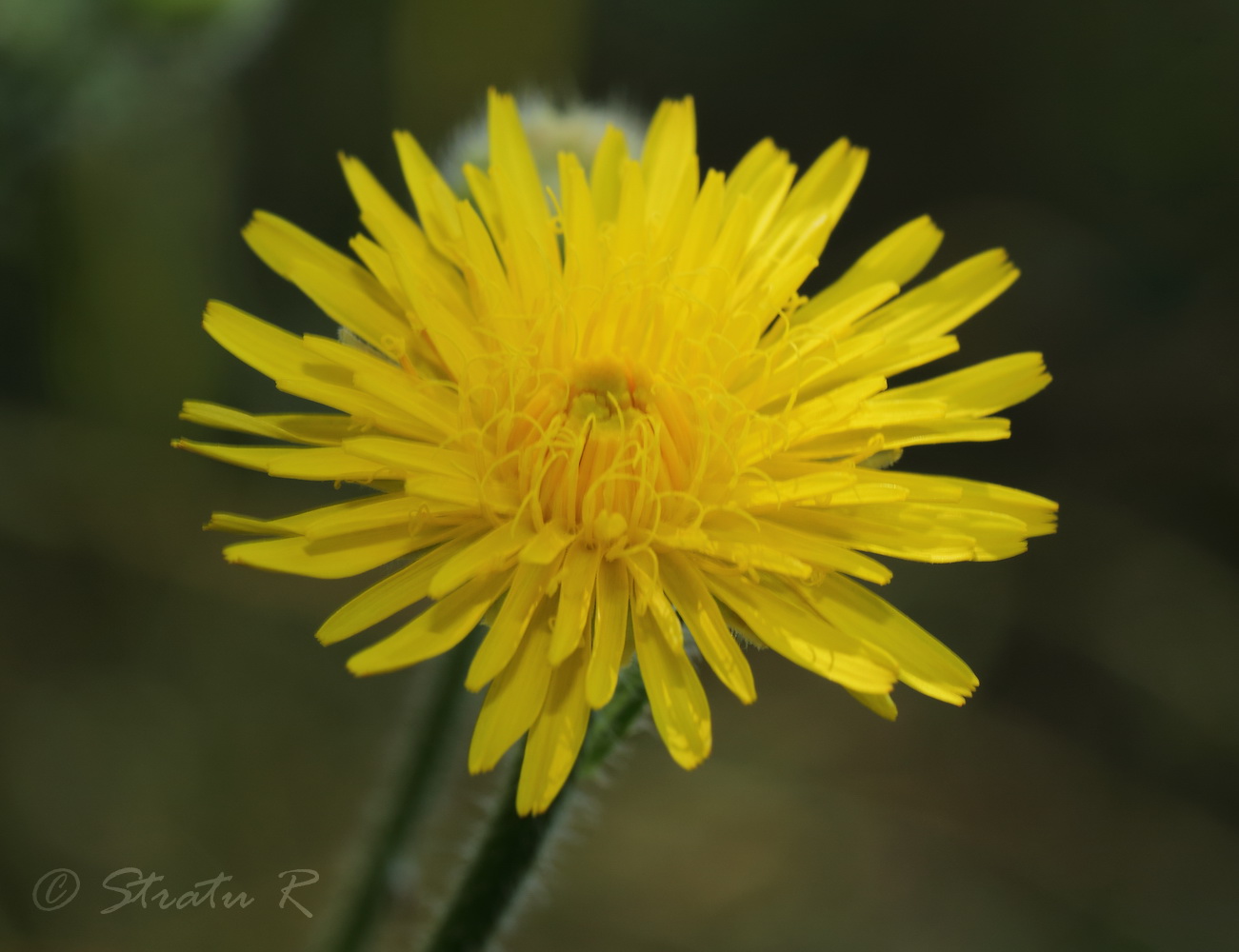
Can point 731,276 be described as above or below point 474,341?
above

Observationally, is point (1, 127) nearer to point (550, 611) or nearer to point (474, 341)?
point (474, 341)

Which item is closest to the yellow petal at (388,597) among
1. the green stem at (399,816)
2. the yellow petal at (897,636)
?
the yellow petal at (897,636)

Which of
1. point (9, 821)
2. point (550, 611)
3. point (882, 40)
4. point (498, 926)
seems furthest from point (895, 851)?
point (882, 40)

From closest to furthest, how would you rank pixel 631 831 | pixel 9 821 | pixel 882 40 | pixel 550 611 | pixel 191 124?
1. pixel 550 611
2. pixel 9 821
3. pixel 631 831
4. pixel 191 124
5. pixel 882 40

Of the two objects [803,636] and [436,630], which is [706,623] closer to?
[803,636]

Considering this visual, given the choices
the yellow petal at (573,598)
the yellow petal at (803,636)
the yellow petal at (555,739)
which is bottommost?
the yellow petal at (555,739)

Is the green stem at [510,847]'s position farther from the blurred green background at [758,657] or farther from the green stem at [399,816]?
the blurred green background at [758,657]

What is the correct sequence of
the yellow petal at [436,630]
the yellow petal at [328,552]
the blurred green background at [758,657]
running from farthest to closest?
the blurred green background at [758,657]
the yellow petal at [328,552]
the yellow petal at [436,630]

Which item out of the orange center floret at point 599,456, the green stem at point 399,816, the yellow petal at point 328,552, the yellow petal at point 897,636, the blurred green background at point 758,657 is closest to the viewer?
the yellow petal at point 328,552

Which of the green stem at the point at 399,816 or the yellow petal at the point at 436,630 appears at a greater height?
the yellow petal at the point at 436,630
